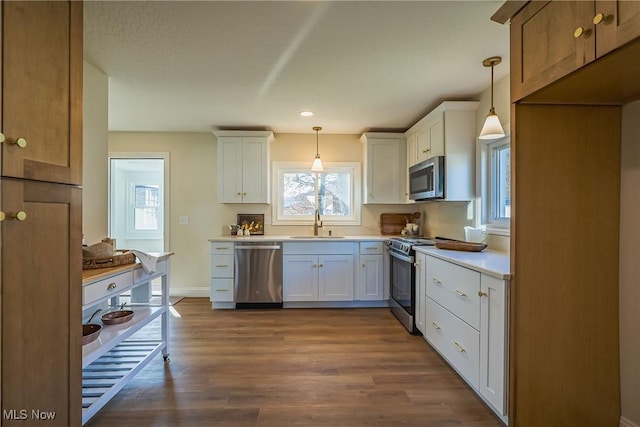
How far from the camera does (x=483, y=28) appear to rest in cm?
185

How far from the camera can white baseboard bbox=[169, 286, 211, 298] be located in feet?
14.2

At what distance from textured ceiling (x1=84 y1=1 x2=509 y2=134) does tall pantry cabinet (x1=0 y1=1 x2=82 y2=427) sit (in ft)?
2.56

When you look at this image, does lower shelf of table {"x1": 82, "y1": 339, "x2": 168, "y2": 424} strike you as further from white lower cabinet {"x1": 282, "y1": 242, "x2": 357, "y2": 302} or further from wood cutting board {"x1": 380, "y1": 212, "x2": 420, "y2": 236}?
wood cutting board {"x1": 380, "y1": 212, "x2": 420, "y2": 236}

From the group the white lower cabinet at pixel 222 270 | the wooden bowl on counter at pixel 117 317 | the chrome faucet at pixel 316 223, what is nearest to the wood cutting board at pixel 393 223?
the chrome faucet at pixel 316 223

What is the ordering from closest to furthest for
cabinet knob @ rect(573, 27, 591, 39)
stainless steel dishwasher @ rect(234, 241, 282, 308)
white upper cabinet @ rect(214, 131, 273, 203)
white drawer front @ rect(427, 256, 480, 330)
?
cabinet knob @ rect(573, 27, 591, 39), white drawer front @ rect(427, 256, 480, 330), stainless steel dishwasher @ rect(234, 241, 282, 308), white upper cabinet @ rect(214, 131, 273, 203)

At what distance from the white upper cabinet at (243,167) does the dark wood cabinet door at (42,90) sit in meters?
2.81

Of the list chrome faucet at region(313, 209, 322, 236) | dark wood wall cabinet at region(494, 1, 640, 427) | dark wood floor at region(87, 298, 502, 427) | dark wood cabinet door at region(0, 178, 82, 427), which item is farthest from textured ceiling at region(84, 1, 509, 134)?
dark wood floor at region(87, 298, 502, 427)

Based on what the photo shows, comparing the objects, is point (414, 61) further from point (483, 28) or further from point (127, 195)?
point (127, 195)

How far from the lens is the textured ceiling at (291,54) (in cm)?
171

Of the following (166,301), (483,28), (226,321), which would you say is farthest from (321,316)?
(483,28)

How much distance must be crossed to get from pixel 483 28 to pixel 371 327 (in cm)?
271

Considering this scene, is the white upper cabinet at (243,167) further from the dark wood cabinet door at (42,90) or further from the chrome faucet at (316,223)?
the dark wood cabinet door at (42,90)

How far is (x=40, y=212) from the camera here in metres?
1.07

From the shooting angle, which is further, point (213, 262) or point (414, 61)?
point (213, 262)
